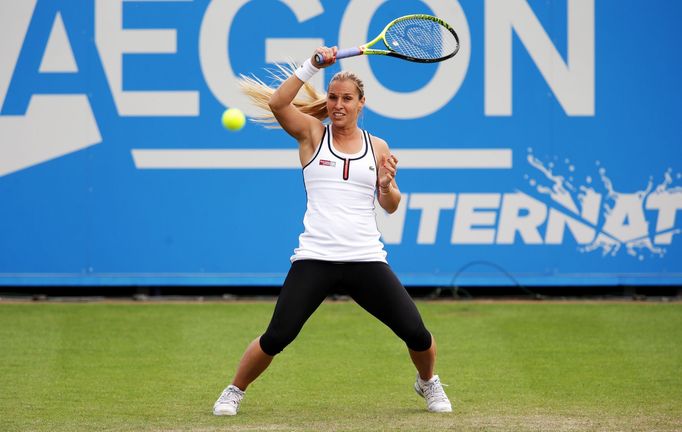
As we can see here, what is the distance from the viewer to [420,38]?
22.5 feet

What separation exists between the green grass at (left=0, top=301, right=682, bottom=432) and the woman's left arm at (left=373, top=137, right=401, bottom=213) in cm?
120

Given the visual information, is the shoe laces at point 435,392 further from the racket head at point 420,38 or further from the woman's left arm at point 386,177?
the racket head at point 420,38

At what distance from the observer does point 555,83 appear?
11.3m

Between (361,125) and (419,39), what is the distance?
4452mm

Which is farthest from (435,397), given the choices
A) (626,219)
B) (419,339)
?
(626,219)

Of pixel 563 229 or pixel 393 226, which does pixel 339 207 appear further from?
pixel 563 229

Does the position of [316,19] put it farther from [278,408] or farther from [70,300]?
[278,408]

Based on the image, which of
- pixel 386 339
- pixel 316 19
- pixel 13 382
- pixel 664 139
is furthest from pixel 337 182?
pixel 664 139

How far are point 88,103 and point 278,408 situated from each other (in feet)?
17.8

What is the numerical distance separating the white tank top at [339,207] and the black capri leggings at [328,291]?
6 centimetres

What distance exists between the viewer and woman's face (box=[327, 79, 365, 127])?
6.32 meters

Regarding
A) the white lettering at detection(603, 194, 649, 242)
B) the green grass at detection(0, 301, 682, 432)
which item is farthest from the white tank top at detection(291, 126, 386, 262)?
the white lettering at detection(603, 194, 649, 242)

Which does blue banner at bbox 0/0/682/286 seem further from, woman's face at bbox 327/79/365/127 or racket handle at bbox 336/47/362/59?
racket handle at bbox 336/47/362/59

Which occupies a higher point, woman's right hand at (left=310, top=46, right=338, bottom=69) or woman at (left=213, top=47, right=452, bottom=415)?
woman's right hand at (left=310, top=46, right=338, bottom=69)
